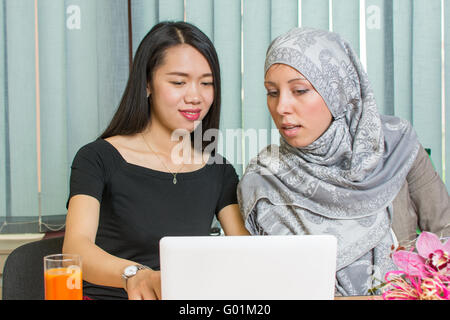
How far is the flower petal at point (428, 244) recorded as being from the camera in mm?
668

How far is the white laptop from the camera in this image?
71cm

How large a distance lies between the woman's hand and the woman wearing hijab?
514mm

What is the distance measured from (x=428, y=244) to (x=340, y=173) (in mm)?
699

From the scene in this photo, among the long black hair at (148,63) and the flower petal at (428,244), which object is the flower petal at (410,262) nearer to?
the flower petal at (428,244)

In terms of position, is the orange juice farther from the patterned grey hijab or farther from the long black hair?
the long black hair

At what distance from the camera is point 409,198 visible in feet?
4.57

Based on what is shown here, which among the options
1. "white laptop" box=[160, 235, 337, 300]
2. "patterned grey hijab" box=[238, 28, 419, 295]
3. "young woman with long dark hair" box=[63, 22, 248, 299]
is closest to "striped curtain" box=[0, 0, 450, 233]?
"young woman with long dark hair" box=[63, 22, 248, 299]

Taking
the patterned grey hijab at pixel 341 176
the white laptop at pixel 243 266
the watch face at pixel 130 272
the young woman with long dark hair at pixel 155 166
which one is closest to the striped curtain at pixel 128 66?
the young woman with long dark hair at pixel 155 166

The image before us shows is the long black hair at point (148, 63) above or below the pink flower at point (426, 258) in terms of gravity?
above

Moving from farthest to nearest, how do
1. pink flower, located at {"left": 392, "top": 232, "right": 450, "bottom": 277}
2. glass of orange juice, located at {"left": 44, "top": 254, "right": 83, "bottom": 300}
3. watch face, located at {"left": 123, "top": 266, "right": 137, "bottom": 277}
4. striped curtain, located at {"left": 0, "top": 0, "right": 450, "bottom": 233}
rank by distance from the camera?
striped curtain, located at {"left": 0, "top": 0, "right": 450, "bottom": 233}
watch face, located at {"left": 123, "top": 266, "right": 137, "bottom": 277}
glass of orange juice, located at {"left": 44, "top": 254, "right": 83, "bottom": 300}
pink flower, located at {"left": 392, "top": 232, "right": 450, "bottom": 277}

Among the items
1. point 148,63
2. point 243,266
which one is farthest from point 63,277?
point 148,63

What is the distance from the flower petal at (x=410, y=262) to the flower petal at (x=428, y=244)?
12mm

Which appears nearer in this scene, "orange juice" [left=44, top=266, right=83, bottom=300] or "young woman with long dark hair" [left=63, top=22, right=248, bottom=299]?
"orange juice" [left=44, top=266, right=83, bottom=300]
